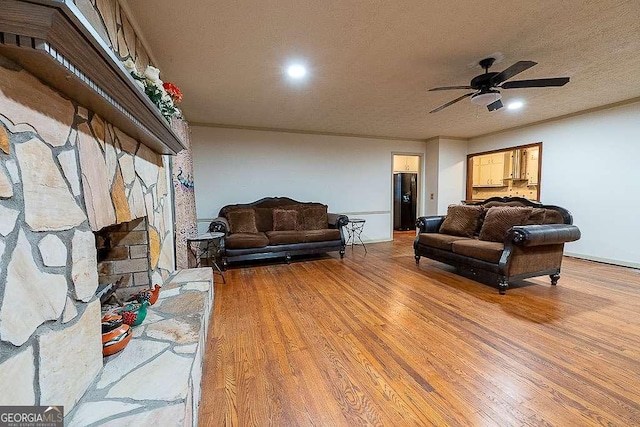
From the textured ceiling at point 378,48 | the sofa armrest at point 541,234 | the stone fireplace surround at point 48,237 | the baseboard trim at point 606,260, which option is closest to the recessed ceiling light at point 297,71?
the textured ceiling at point 378,48

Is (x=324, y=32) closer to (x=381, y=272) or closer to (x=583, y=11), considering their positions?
(x=583, y=11)

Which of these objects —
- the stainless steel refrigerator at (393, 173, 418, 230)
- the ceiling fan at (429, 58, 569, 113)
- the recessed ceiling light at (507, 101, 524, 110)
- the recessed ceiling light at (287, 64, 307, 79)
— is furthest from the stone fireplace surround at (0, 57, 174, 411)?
the stainless steel refrigerator at (393, 173, 418, 230)

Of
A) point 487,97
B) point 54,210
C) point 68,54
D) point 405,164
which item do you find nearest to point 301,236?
point 487,97

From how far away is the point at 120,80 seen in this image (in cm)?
103

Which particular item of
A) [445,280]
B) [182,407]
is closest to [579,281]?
[445,280]

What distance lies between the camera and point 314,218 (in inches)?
196

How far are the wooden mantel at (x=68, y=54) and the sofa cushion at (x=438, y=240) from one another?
3662mm

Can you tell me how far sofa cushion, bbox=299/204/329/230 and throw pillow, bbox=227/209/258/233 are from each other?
2.88 ft

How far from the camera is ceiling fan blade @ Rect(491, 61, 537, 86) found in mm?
2055

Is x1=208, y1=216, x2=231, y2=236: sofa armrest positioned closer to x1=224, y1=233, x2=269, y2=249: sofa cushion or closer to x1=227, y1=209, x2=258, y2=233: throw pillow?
x1=224, y1=233, x2=269, y2=249: sofa cushion

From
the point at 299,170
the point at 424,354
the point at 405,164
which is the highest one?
the point at 405,164

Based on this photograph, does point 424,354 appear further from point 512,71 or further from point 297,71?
point 297,71

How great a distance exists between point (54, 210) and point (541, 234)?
12.5 feet

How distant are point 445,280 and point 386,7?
2960mm
